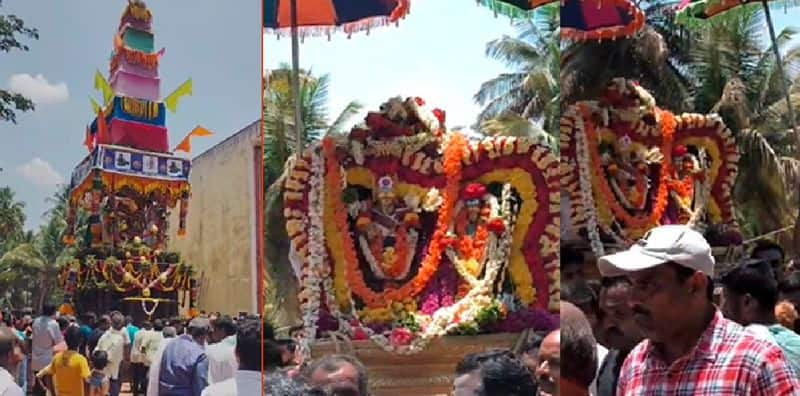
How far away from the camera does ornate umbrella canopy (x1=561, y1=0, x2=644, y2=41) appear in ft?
20.6

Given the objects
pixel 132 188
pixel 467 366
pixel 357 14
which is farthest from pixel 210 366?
pixel 357 14

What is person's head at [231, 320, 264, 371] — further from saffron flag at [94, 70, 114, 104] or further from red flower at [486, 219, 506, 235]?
red flower at [486, 219, 506, 235]

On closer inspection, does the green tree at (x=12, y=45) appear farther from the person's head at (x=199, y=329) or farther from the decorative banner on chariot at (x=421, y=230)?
the decorative banner on chariot at (x=421, y=230)

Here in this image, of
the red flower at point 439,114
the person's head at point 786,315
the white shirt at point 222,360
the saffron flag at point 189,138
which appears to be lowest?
the white shirt at point 222,360

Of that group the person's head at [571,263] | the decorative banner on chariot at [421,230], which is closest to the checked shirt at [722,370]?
the decorative banner on chariot at [421,230]

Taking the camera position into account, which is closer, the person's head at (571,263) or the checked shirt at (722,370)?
the checked shirt at (722,370)

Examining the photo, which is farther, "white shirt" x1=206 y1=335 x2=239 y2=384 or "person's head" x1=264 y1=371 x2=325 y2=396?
"person's head" x1=264 y1=371 x2=325 y2=396

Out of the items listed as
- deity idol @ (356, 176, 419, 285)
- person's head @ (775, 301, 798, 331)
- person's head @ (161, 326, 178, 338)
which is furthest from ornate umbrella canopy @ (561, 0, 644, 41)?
person's head @ (161, 326, 178, 338)

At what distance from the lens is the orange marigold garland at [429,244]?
453 centimetres

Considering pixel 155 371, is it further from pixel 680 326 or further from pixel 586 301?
pixel 680 326

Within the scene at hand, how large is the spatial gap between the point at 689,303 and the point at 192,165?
2.12 meters

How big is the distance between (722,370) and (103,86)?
245 cm

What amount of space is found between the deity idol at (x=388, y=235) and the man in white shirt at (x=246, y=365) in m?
1.12

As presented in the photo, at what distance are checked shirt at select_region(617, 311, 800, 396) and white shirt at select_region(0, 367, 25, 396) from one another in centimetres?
223
